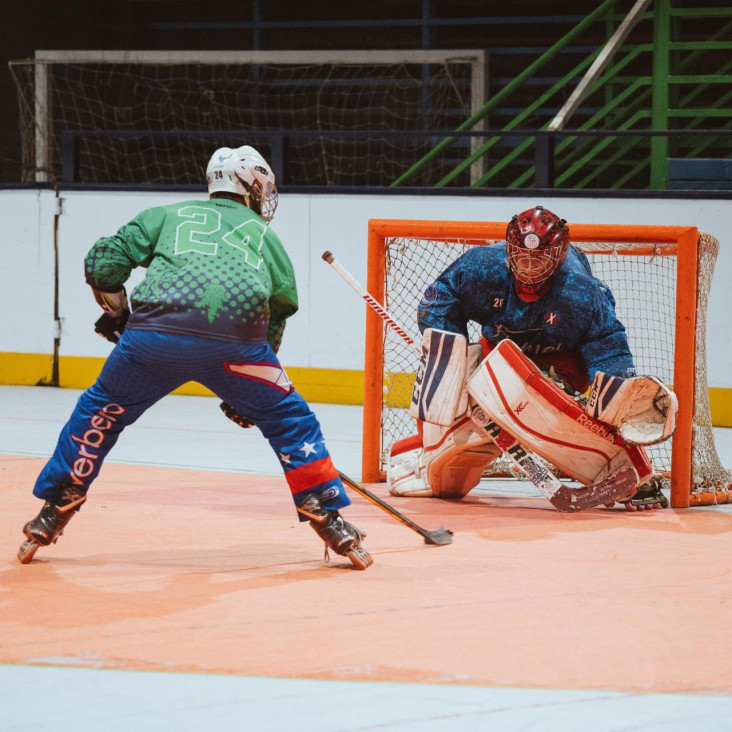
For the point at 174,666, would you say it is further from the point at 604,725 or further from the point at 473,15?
the point at 473,15

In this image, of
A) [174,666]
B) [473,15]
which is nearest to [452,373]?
[174,666]

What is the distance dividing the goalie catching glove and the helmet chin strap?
0.40m

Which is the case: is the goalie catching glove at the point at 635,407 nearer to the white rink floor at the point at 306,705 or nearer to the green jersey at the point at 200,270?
the green jersey at the point at 200,270

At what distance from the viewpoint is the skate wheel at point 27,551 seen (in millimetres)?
4062

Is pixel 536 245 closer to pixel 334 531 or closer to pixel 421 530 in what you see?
pixel 421 530

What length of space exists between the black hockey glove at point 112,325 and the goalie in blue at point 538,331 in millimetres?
1455

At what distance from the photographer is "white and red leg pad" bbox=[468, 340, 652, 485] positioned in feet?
16.7

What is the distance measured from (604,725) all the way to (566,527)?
222 centimetres

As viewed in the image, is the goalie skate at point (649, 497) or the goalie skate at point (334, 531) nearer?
the goalie skate at point (334, 531)

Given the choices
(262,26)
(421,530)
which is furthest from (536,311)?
(262,26)

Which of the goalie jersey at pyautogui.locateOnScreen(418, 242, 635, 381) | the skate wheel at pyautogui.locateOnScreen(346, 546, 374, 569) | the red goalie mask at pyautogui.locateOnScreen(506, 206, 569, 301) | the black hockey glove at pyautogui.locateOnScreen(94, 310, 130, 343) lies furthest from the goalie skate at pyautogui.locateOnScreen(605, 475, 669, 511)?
the black hockey glove at pyautogui.locateOnScreen(94, 310, 130, 343)

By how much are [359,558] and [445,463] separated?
136 centimetres

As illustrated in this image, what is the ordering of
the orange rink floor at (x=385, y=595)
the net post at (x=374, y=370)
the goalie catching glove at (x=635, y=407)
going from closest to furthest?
the orange rink floor at (x=385, y=595)
the goalie catching glove at (x=635, y=407)
the net post at (x=374, y=370)

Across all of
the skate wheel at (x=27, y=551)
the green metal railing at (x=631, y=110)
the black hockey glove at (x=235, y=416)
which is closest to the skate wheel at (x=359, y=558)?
the black hockey glove at (x=235, y=416)
